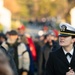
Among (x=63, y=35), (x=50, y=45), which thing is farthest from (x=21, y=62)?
(x=63, y=35)

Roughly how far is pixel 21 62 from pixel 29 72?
53 cm

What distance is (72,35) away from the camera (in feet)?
22.0

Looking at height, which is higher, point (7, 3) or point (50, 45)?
point (7, 3)

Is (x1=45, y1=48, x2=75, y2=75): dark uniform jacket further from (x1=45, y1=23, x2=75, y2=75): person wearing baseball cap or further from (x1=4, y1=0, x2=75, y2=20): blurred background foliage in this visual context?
(x1=4, y1=0, x2=75, y2=20): blurred background foliage

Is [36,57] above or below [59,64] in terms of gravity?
below

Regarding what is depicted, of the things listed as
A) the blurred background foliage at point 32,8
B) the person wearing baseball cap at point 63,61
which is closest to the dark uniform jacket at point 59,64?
the person wearing baseball cap at point 63,61

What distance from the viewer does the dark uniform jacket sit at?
6258 millimetres

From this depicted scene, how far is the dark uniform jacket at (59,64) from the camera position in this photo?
6258 millimetres

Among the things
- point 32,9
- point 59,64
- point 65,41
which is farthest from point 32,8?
point 59,64

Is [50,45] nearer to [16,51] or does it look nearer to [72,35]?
[16,51]

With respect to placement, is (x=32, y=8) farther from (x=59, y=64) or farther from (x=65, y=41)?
(x=59, y=64)

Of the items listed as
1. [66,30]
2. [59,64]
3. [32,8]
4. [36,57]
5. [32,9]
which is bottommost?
[36,57]

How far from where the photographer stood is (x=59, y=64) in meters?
6.31

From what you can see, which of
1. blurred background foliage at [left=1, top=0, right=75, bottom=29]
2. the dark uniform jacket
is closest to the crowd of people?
the dark uniform jacket
